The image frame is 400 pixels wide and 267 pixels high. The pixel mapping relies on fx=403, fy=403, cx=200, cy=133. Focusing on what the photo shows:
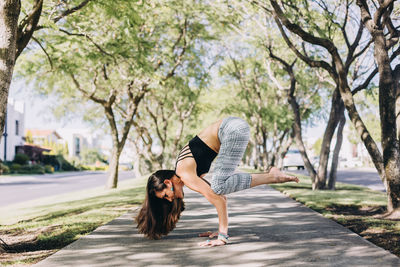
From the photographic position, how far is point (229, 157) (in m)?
4.42

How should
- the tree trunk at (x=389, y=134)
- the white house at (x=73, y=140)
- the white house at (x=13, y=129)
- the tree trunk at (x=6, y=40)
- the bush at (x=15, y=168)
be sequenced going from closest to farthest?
the tree trunk at (x=6, y=40) < the tree trunk at (x=389, y=134) < the bush at (x=15, y=168) < the white house at (x=13, y=129) < the white house at (x=73, y=140)

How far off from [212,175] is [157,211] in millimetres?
908

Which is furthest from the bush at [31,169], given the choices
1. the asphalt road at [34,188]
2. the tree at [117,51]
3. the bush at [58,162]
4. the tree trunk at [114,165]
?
the tree trunk at [114,165]

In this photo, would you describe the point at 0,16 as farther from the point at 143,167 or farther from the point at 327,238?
the point at 143,167

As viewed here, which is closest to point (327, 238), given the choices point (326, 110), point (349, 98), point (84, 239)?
point (84, 239)

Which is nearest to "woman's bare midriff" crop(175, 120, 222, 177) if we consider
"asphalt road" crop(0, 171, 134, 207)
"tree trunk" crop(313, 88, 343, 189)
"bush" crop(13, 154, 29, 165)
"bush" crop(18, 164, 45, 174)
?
"tree trunk" crop(313, 88, 343, 189)

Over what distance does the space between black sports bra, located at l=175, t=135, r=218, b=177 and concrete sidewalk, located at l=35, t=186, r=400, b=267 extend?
950 millimetres

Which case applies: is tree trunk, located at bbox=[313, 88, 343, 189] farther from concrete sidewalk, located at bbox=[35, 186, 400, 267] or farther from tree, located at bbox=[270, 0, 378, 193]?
concrete sidewalk, located at bbox=[35, 186, 400, 267]

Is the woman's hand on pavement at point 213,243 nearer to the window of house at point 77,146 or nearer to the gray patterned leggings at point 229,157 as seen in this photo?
the gray patterned leggings at point 229,157

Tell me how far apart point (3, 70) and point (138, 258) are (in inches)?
108

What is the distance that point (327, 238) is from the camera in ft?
16.7

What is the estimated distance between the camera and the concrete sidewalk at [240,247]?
4059 millimetres

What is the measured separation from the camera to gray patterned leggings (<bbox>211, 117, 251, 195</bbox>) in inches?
171

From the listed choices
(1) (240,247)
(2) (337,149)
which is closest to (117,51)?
(1) (240,247)
